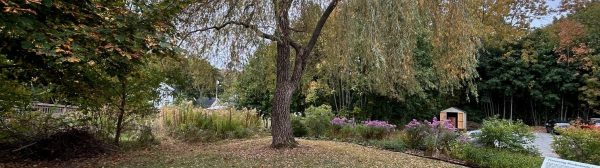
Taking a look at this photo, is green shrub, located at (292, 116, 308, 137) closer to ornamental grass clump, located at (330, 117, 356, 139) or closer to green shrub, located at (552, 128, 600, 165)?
ornamental grass clump, located at (330, 117, 356, 139)

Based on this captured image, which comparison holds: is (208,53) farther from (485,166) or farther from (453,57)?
(485,166)

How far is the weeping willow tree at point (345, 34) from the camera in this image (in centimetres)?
532

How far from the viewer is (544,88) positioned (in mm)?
20688

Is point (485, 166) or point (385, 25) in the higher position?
point (385, 25)

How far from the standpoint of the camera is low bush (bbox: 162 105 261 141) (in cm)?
924

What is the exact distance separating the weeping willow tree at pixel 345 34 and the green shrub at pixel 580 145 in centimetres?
158

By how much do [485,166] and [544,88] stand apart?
1660 centimetres

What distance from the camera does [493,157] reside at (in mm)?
6523

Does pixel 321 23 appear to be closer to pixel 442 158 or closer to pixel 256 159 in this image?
pixel 256 159

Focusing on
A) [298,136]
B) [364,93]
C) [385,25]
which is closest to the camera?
[385,25]

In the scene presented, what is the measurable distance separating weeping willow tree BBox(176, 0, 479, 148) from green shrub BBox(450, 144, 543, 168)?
3.82 ft

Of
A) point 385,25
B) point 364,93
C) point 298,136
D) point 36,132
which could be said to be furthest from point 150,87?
point 364,93

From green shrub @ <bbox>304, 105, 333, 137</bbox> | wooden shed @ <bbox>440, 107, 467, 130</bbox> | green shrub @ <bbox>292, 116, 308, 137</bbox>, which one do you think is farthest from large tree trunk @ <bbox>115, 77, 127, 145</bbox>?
wooden shed @ <bbox>440, 107, 467, 130</bbox>

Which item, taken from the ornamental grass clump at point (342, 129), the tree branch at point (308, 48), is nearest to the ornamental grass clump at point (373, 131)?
the ornamental grass clump at point (342, 129)
